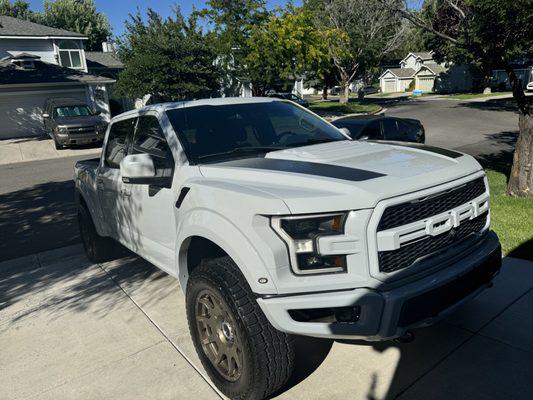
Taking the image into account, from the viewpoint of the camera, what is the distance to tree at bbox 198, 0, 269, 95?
25.8 m

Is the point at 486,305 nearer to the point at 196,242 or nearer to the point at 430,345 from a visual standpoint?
the point at 430,345

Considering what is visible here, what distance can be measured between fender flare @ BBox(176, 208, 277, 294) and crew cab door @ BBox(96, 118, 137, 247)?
1.23 meters

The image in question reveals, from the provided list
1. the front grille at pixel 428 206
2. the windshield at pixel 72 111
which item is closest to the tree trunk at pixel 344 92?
the windshield at pixel 72 111

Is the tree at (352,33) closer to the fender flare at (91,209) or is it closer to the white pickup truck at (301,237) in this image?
the fender flare at (91,209)

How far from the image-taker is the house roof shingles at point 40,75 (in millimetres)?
24703

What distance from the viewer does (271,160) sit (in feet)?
10.2

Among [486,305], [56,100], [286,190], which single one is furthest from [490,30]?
[56,100]

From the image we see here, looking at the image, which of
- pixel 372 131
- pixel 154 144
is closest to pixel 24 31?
pixel 372 131

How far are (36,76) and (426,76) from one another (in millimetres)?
51075

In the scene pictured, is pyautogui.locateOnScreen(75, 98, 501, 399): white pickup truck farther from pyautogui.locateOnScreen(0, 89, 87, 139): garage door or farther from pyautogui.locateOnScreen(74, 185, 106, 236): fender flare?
pyautogui.locateOnScreen(0, 89, 87, 139): garage door

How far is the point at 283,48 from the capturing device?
2508cm

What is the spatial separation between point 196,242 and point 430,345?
190cm

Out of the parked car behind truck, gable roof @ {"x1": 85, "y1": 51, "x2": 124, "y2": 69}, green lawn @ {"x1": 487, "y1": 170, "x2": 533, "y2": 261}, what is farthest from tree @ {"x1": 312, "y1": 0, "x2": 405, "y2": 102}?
green lawn @ {"x1": 487, "y1": 170, "x2": 533, "y2": 261}

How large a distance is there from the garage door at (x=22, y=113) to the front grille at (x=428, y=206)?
2757 cm
